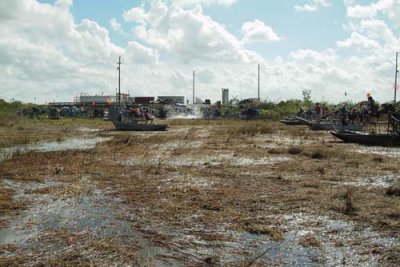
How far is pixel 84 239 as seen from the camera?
8031 mm

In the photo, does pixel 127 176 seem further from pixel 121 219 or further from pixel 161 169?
pixel 121 219

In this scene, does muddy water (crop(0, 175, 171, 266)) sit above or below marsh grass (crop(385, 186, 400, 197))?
below

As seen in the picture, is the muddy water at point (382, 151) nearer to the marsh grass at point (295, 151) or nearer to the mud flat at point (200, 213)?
the marsh grass at point (295, 151)

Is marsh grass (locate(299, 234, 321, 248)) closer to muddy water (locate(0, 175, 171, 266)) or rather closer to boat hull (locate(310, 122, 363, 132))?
muddy water (locate(0, 175, 171, 266))

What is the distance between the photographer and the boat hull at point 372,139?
84.1 feet

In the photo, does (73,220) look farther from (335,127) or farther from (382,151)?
(335,127)

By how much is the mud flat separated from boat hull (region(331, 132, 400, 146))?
25.4 ft

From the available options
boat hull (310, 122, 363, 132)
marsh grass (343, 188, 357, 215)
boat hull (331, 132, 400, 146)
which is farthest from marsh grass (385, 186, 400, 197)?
boat hull (310, 122, 363, 132)

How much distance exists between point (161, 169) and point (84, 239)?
8.78 meters

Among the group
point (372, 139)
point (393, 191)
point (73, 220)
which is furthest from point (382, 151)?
point (73, 220)

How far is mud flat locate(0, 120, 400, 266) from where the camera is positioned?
23.9 feet

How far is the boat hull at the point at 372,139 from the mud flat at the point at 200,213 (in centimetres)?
774

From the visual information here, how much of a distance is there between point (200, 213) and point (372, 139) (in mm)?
18958

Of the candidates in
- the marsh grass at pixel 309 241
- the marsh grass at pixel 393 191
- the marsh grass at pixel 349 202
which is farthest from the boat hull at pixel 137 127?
the marsh grass at pixel 309 241
